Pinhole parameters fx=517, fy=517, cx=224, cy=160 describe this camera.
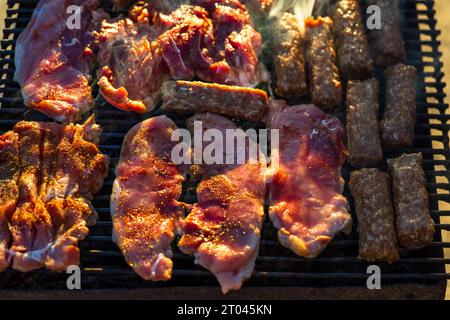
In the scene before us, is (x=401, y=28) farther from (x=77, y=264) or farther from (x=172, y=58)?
(x=77, y=264)

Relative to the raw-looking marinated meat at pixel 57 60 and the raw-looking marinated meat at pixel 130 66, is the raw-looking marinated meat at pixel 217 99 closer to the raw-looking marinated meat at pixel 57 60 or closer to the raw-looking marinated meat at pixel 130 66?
the raw-looking marinated meat at pixel 130 66

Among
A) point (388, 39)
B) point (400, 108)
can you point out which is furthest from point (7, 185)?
point (388, 39)

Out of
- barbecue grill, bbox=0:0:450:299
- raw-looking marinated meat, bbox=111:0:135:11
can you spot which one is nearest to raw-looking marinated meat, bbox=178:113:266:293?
barbecue grill, bbox=0:0:450:299

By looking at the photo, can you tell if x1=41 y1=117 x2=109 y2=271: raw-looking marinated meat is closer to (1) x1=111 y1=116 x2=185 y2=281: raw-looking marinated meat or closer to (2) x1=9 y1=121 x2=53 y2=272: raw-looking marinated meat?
(2) x1=9 y1=121 x2=53 y2=272: raw-looking marinated meat

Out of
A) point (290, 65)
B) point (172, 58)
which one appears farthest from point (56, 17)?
point (290, 65)

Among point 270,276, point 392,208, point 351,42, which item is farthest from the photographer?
point 351,42

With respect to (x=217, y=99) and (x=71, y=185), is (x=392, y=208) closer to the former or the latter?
(x=217, y=99)
